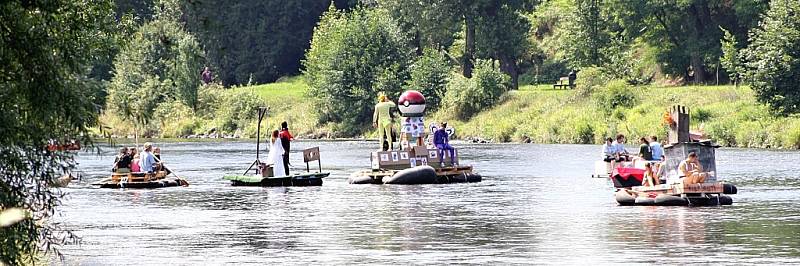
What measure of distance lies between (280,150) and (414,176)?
3.60m

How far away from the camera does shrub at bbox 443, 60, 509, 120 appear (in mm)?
90875

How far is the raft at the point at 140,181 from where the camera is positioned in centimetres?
4485

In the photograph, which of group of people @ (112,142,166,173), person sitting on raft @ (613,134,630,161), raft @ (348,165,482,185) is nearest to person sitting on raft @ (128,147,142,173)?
group of people @ (112,142,166,173)

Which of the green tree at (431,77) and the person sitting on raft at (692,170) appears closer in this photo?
the person sitting on raft at (692,170)

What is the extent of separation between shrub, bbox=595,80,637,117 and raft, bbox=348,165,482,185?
33891mm

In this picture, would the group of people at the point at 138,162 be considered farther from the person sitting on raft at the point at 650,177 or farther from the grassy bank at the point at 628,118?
the grassy bank at the point at 628,118

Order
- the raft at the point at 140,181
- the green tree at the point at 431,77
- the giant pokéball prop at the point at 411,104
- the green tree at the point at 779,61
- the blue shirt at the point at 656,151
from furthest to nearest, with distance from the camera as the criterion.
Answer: the green tree at the point at 431,77, the green tree at the point at 779,61, the raft at the point at 140,181, the giant pokéball prop at the point at 411,104, the blue shirt at the point at 656,151

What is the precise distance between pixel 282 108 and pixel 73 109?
88.0 meters

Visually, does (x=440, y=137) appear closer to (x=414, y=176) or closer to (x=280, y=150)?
(x=414, y=176)

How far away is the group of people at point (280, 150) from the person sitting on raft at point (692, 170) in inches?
469

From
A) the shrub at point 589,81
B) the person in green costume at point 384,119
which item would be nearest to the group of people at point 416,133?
the person in green costume at point 384,119

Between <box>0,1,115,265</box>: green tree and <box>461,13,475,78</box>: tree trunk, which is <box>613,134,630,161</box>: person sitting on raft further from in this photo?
<box>461,13,475,78</box>: tree trunk

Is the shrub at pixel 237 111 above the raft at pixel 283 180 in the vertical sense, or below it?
above

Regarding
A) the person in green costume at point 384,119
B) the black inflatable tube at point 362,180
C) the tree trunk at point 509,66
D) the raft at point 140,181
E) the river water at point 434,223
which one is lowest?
the river water at point 434,223
